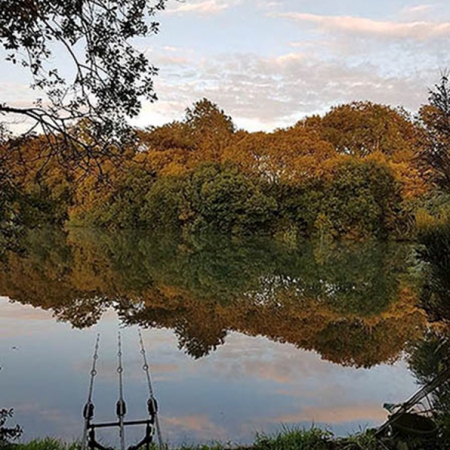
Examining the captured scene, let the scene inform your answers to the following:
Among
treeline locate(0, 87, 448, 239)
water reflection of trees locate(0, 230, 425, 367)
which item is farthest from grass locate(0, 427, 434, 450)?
treeline locate(0, 87, 448, 239)

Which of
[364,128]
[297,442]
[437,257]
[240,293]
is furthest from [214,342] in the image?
[364,128]

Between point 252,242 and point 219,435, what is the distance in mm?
23746

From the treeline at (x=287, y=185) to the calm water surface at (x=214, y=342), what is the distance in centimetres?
1099

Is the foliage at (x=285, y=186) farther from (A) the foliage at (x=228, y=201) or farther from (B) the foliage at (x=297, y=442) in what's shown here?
(B) the foliage at (x=297, y=442)

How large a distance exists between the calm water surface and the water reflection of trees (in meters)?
0.05

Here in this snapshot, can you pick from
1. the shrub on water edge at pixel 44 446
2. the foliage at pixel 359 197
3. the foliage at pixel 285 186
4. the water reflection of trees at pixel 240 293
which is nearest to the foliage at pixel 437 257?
the shrub on water edge at pixel 44 446

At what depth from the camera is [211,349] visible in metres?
9.18

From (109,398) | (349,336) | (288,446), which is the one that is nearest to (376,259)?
(349,336)

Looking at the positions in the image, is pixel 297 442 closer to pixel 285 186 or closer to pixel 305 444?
pixel 305 444

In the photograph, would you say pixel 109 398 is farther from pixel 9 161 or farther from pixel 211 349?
pixel 9 161

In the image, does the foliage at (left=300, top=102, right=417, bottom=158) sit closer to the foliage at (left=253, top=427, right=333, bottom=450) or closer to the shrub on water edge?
the foliage at (left=253, top=427, right=333, bottom=450)

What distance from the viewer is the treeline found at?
30.9 meters

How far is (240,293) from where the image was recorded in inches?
549

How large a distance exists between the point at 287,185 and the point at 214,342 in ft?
77.1
